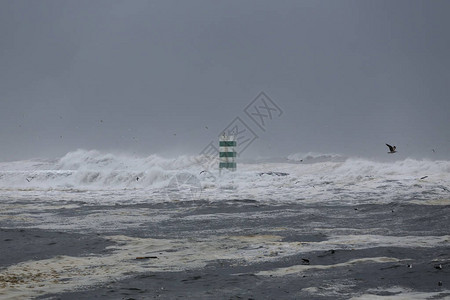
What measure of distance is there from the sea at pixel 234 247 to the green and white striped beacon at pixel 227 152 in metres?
21.4

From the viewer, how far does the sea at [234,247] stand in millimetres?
7266

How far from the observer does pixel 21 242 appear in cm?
1138

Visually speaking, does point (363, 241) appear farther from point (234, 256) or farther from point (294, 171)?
point (294, 171)

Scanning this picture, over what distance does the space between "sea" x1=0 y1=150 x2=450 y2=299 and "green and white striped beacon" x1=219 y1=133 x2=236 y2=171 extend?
843 inches

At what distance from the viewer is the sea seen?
7.27 m

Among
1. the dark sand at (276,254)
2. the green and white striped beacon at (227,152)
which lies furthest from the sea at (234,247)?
the green and white striped beacon at (227,152)

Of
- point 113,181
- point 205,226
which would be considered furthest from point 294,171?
point 205,226

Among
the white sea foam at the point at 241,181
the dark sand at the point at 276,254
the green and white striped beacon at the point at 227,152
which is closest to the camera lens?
the dark sand at the point at 276,254

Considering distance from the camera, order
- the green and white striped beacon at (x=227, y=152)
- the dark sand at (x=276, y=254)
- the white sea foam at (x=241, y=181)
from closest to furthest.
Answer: the dark sand at (x=276, y=254) < the white sea foam at (x=241, y=181) < the green and white striped beacon at (x=227, y=152)

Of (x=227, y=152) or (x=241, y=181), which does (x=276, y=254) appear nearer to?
(x=241, y=181)

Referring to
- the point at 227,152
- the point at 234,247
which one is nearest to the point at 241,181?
the point at 227,152

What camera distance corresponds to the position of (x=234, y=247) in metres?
10.5

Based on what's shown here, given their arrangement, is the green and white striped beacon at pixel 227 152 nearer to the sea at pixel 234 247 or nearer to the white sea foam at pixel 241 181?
the white sea foam at pixel 241 181

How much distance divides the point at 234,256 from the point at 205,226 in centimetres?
441
